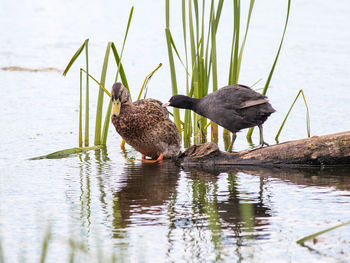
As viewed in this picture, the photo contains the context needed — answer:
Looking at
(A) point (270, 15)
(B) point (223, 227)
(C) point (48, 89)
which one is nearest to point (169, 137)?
(B) point (223, 227)

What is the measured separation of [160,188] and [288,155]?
1.54 metres

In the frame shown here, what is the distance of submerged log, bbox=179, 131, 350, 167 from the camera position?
7.40 metres

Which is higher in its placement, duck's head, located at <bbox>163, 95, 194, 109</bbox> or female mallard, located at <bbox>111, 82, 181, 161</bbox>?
duck's head, located at <bbox>163, 95, 194, 109</bbox>

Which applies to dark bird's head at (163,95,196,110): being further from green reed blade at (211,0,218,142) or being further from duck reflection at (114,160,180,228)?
green reed blade at (211,0,218,142)

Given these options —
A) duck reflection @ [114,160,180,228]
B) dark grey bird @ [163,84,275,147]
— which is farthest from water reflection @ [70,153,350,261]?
dark grey bird @ [163,84,275,147]

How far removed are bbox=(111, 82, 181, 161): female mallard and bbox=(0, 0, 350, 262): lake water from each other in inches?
10.4

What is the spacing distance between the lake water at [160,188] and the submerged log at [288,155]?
5.1 inches

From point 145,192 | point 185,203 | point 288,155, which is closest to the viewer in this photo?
point 185,203

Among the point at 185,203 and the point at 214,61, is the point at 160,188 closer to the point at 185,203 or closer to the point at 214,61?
the point at 185,203

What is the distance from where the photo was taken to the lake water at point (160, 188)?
5.06 meters

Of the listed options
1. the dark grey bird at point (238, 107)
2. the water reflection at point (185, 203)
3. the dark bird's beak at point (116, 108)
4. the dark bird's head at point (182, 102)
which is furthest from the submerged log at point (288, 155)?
the dark bird's beak at point (116, 108)

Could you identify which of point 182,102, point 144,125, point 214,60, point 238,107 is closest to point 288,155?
point 238,107

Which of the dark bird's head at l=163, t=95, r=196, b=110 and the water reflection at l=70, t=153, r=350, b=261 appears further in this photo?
the dark bird's head at l=163, t=95, r=196, b=110

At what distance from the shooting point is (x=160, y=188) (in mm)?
6984
